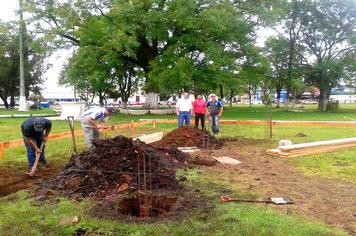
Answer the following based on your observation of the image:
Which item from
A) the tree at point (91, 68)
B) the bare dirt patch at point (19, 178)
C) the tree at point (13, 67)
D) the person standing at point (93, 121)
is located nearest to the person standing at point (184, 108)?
the person standing at point (93, 121)

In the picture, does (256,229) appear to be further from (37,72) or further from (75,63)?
(37,72)

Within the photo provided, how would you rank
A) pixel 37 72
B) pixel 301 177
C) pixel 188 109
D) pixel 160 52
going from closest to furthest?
pixel 301 177 < pixel 188 109 < pixel 160 52 < pixel 37 72

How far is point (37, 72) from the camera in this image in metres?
56.3

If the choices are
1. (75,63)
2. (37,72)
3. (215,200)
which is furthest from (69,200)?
(37,72)

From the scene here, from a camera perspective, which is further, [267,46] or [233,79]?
[267,46]

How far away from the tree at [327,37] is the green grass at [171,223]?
112 ft

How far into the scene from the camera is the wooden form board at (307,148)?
410 inches

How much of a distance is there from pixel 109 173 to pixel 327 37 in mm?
36141

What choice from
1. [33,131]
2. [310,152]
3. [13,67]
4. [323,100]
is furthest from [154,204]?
[13,67]

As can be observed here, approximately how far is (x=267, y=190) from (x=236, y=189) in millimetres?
491

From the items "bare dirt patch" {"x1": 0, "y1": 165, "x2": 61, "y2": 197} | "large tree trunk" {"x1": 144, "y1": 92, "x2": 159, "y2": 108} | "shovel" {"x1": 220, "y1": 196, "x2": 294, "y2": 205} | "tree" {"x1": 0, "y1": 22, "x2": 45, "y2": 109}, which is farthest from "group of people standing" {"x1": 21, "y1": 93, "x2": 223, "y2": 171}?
"tree" {"x1": 0, "y1": 22, "x2": 45, "y2": 109}

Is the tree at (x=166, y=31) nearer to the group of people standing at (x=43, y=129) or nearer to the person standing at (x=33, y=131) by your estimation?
the group of people standing at (x=43, y=129)

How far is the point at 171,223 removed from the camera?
16.0ft

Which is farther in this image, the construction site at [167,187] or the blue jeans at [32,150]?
the blue jeans at [32,150]
